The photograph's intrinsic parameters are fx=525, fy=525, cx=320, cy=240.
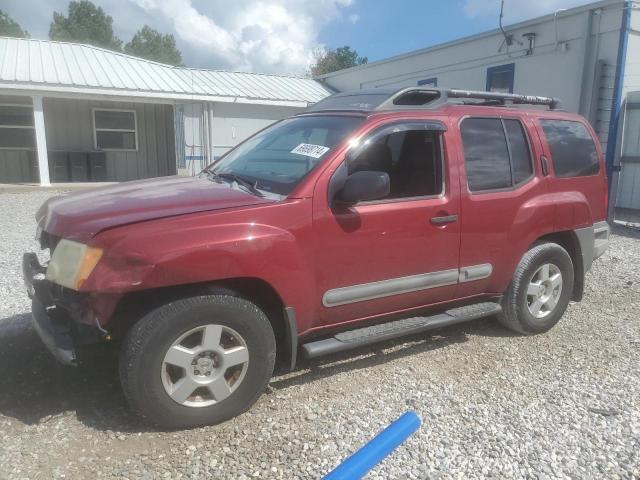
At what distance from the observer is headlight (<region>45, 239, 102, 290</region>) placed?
2650mm

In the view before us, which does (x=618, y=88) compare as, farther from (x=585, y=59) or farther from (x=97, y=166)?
(x=97, y=166)

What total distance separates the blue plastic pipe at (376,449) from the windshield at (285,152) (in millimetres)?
1494

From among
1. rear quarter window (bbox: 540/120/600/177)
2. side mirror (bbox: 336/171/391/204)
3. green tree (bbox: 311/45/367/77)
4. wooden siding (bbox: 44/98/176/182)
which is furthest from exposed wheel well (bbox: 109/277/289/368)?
green tree (bbox: 311/45/367/77)

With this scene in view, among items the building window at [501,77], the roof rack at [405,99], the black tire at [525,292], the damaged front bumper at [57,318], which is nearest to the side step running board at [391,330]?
the black tire at [525,292]

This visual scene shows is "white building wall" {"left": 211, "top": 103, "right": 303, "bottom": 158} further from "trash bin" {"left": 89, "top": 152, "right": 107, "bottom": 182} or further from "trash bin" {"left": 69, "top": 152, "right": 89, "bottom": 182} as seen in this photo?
"trash bin" {"left": 69, "top": 152, "right": 89, "bottom": 182}

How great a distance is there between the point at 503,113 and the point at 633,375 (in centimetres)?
220

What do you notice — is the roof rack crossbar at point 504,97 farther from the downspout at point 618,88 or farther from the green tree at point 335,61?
the green tree at point 335,61

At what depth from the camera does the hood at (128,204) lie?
9.26ft

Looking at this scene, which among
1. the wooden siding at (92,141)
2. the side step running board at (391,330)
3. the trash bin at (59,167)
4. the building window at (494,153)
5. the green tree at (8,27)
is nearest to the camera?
the side step running board at (391,330)

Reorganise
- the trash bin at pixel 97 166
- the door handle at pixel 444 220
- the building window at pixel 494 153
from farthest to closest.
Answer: the trash bin at pixel 97 166 < the building window at pixel 494 153 < the door handle at pixel 444 220

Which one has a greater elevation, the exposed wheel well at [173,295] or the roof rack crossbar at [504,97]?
the roof rack crossbar at [504,97]

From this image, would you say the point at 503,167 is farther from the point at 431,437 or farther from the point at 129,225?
the point at 129,225

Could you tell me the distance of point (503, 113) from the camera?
4.24 meters

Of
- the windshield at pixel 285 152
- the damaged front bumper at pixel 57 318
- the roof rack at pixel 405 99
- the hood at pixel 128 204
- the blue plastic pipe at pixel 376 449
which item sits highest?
the roof rack at pixel 405 99
